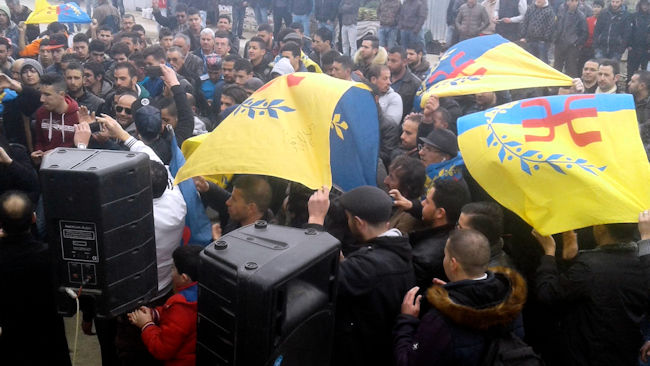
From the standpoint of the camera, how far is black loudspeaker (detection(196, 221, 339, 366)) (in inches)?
84.8

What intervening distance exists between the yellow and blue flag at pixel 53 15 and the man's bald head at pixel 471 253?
9.27 metres

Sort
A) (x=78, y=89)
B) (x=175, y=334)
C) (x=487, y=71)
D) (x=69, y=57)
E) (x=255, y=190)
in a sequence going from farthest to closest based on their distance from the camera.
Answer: (x=69, y=57), (x=78, y=89), (x=487, y=71), (x=255, y=190), (x=175, y=334)

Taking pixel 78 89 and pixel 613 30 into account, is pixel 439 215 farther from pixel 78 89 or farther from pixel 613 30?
pixel 613 30

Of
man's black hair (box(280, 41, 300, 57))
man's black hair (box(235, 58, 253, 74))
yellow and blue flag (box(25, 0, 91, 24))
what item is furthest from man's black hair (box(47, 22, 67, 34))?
man's black hair (box(235, 58, 253, 74))

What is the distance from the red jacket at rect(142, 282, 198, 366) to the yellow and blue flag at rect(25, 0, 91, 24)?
8.45 meters

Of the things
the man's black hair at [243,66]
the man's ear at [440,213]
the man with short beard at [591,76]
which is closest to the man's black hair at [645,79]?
the man with short beard at [591,76]

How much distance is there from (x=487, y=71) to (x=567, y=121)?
1.42 m

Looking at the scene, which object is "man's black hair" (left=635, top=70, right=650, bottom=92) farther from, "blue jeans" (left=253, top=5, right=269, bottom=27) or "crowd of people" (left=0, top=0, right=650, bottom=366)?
"blue jeans" (left=253, top=5, right=269, bottom=27)

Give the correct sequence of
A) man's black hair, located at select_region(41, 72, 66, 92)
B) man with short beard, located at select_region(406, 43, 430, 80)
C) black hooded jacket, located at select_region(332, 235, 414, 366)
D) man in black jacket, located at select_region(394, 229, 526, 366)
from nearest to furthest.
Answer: man in black jacket, located at select_region(394, 229, 526, 366) < black hooded jacket, located at select_region(332, 235, 414, 366) < man's black hair, located at select_region(41, 72, 66, 92) < man with short beard, located at select_region(406, 43, 430, 80)

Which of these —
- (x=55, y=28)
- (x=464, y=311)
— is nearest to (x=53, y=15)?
(x=55, y=28)

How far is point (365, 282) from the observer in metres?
2.93

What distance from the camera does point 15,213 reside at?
3.32 m

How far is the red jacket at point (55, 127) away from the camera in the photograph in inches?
223

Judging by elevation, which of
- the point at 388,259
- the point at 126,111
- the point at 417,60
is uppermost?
the point at 417,60
